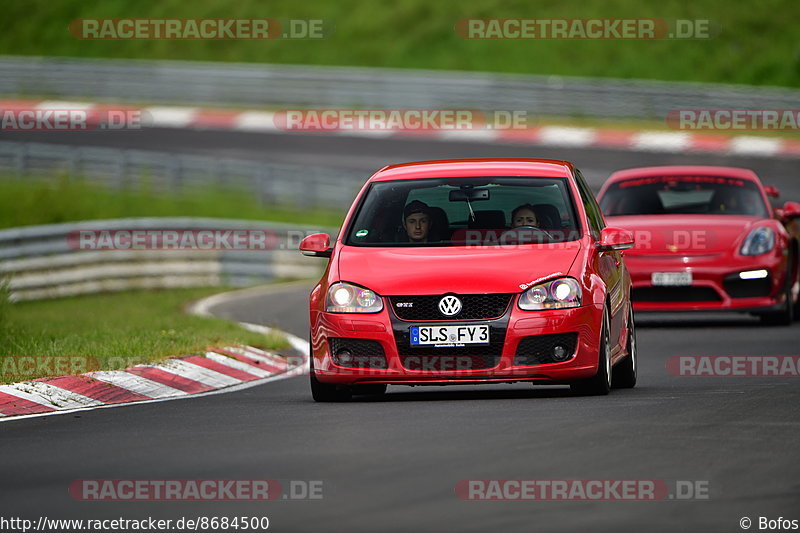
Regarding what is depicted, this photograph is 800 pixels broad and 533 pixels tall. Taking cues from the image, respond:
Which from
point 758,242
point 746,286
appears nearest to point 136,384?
point 746,286

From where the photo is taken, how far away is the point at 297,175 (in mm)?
31125

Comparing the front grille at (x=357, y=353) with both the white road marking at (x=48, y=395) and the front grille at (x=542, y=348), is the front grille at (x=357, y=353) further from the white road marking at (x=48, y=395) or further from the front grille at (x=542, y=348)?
the white road marking at (x=48, y=395)

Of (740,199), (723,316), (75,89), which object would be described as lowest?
(723,316)

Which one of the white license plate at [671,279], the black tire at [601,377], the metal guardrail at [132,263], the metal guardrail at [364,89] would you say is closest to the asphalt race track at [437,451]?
the black tire at [601,377]

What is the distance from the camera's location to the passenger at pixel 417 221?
11.1 meters

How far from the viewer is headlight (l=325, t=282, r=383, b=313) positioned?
10.5 meters

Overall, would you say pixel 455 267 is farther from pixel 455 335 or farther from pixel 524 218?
pixel 524 218

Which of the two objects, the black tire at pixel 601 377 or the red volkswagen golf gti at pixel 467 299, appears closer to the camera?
the red volkswagen golf gti at pixel 467 299

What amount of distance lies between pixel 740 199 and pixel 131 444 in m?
9.98

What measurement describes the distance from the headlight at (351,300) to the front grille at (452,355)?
0.77ft

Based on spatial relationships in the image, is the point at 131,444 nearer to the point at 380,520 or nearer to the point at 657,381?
the point at 380,520

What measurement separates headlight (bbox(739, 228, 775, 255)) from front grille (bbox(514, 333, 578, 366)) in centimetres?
668

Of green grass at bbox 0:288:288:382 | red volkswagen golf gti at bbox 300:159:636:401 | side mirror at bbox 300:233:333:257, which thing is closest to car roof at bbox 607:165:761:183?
green grass at bbox 0:288:288:382

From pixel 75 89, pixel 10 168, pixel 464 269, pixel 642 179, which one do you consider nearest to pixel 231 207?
pixel 10 168
